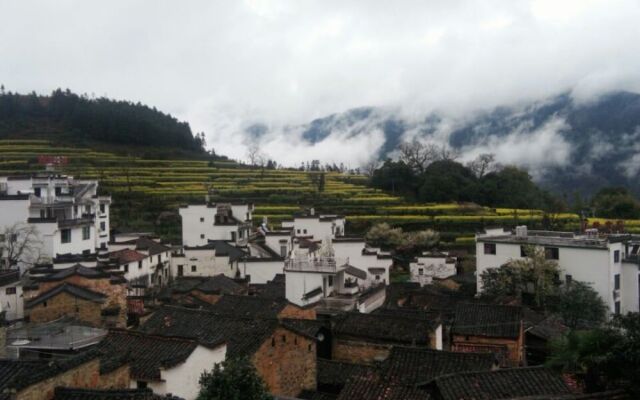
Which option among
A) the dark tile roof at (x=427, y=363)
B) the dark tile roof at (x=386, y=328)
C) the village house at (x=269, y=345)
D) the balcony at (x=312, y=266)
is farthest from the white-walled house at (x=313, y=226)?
the dark tile roof at (x=427, y=363)

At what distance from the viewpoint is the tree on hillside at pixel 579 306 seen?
1051 inches

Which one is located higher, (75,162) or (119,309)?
(75,162)

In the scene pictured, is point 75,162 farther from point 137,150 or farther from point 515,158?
point 515,158

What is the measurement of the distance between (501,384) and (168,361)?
6.20m

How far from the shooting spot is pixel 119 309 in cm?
1877

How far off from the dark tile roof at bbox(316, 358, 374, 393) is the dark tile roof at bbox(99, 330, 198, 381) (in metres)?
3.89

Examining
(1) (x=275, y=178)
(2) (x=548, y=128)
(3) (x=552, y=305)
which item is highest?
(2) (x=548, y=128)

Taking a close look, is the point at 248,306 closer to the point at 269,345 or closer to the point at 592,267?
the point at 269,345

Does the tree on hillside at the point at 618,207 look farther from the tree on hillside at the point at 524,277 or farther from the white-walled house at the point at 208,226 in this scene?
→ the white-walled house at the point at 208,226

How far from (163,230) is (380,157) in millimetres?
76804

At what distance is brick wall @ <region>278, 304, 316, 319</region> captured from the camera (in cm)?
1950

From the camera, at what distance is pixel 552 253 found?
103ft

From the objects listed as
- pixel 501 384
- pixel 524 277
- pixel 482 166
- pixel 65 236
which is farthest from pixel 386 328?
pixel 482 166

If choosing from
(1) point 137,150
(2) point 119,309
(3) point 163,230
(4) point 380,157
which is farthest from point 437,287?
(4) point 380,157
